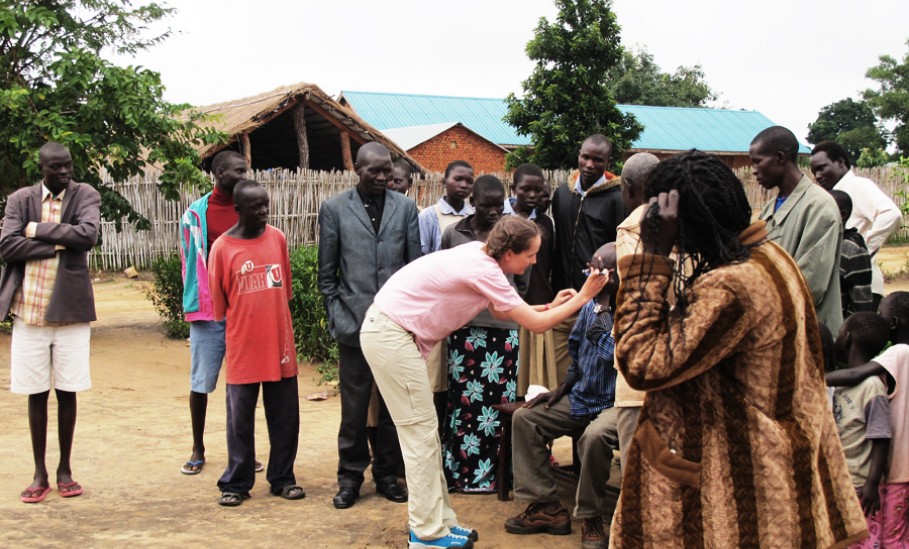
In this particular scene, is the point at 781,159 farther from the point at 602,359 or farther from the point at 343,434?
the point at 343,434

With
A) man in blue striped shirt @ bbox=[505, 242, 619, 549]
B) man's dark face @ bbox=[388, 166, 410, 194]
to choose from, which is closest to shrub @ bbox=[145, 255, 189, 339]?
man's dark face @ bbox=[388, 166, 410, 194]

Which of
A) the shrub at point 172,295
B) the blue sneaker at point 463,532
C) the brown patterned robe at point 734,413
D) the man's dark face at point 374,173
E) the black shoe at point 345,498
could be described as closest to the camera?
the brown patterned robe at point 734,413

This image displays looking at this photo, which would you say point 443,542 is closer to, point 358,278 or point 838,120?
point 358,278

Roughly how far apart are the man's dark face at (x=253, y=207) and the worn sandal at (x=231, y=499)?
5.21ft

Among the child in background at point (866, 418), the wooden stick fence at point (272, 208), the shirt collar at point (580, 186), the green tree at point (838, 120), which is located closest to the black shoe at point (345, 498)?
the shirt collar at point (580, 186)

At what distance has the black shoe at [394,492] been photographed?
525cm

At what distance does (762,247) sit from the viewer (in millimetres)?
2438

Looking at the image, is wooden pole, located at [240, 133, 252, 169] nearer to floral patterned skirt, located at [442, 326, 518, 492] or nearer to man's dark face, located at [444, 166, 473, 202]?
man's dark face, located at [444, 166, 473, 202]

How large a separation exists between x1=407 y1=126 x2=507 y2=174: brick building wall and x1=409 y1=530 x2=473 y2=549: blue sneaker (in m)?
21.1

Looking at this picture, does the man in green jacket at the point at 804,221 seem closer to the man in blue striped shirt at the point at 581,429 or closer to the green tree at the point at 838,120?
the man in blue striped shirt at the point at 581,429

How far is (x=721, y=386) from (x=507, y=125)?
29676 mm

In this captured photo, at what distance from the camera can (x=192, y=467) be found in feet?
19.3

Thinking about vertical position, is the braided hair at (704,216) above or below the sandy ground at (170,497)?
above

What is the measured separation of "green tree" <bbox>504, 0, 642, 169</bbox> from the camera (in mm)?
20359
